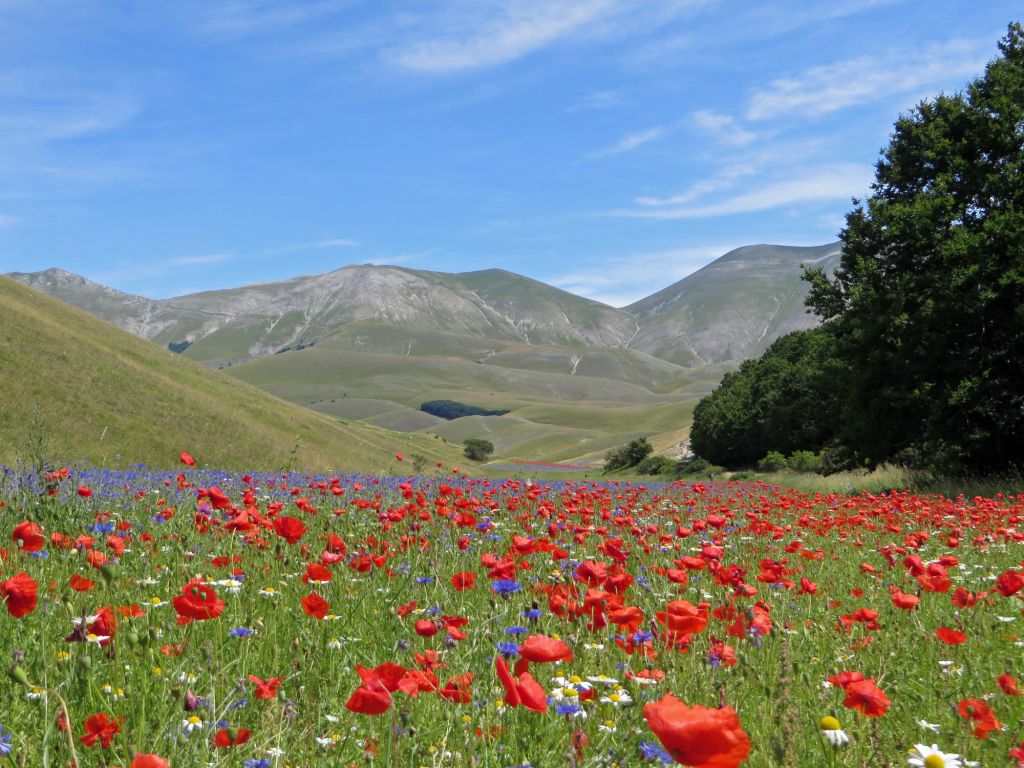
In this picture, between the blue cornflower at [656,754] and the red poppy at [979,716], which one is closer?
the blue cornflower at [656,754]

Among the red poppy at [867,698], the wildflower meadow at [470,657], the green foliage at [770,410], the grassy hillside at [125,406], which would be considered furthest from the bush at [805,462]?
the red poppy at [867,698]

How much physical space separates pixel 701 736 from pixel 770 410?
5741cm

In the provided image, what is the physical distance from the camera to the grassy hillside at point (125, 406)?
104ft

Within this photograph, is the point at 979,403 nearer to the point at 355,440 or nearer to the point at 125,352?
the point at 355,440

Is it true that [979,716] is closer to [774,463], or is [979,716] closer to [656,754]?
[656,754]

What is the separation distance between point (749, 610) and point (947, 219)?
25.7 m

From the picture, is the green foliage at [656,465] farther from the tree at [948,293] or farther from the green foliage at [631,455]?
the tree at [948,293]

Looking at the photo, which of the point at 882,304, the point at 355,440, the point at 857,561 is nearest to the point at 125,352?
the point at 355,440

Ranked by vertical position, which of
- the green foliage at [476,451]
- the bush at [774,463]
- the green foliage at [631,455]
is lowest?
the green foliage at [476,451]

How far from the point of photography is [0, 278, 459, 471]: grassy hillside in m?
31.8

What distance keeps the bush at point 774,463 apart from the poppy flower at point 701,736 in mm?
49922

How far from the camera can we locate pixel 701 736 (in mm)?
1364

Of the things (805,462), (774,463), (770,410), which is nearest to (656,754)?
(805,462)

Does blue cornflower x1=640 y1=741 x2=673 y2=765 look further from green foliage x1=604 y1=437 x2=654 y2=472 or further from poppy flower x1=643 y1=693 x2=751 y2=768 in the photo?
green foliage x1=604 y1=437 x2=654 y2=472
